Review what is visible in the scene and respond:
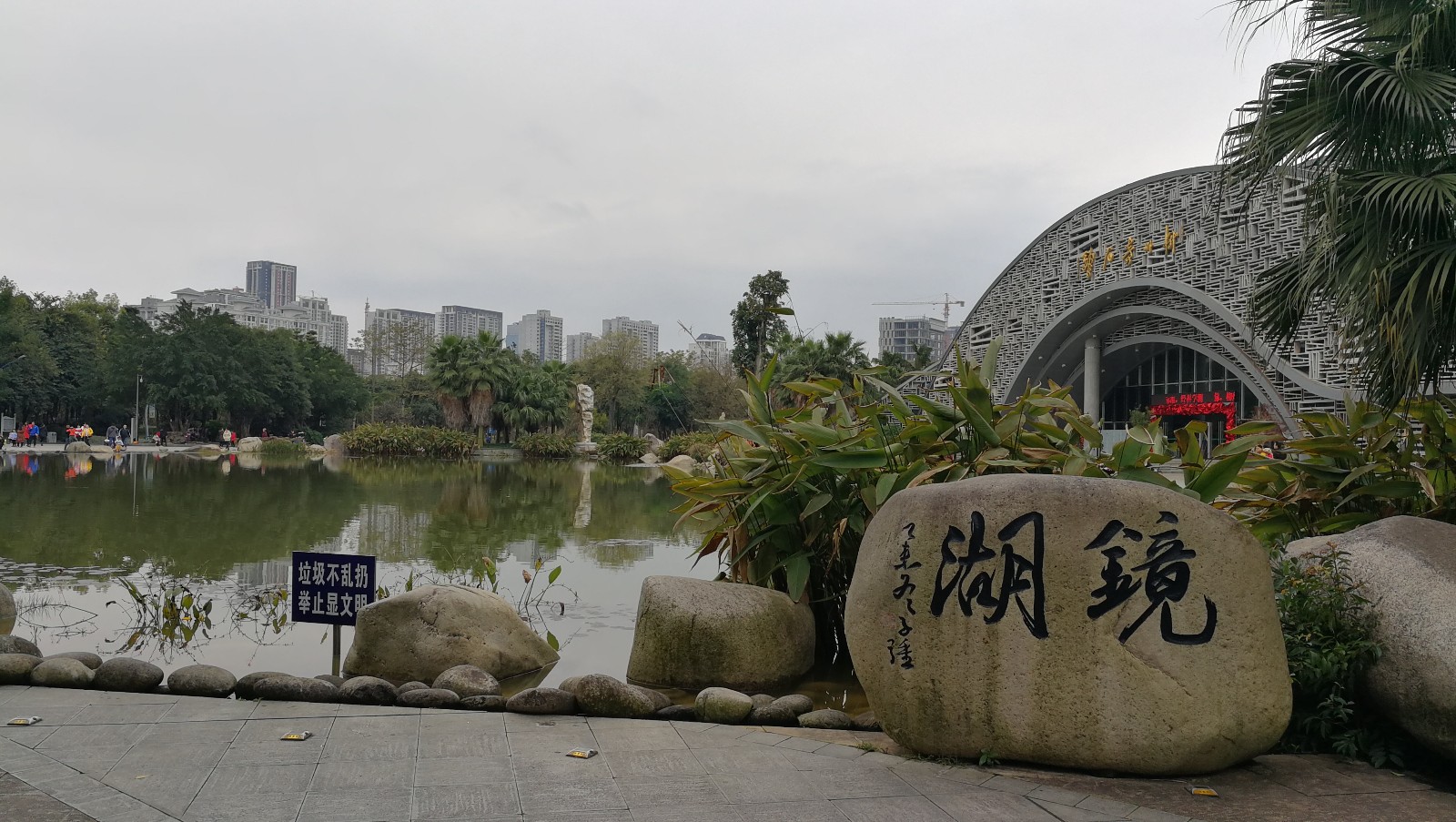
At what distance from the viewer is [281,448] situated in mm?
45719

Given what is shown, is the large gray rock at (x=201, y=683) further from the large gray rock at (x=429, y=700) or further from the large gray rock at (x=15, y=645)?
the large gray rock at (x=15, y=645)

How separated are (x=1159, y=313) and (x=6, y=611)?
1134 inches

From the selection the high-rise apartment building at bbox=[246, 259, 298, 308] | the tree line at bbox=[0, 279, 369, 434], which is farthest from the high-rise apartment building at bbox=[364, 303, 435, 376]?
the high-rise apartment building at bbox=[246, 259, 298, 308]

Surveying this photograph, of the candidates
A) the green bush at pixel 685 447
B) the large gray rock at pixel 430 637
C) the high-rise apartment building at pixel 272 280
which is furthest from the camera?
the high-rise apartment building at pixel 272 280

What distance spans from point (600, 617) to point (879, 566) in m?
4.74

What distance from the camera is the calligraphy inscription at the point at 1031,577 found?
3785 mm

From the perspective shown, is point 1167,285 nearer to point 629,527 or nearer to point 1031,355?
point 1031,355

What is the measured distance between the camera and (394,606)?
630 cm

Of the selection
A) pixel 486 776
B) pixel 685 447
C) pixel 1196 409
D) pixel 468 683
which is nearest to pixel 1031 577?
pixel 486 776

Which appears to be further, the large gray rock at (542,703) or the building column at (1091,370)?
the building column at (1091,370)

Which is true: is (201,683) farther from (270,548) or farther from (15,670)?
(270,548)

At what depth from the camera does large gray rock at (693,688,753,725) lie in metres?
4.70

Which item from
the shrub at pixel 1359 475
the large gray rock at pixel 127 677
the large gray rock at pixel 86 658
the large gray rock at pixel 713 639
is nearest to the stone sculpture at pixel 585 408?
the large gray rock at pixel 713 639

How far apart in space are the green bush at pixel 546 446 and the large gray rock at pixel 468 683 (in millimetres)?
38220
